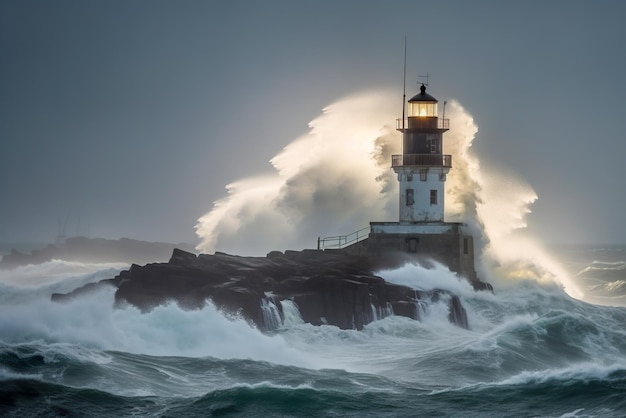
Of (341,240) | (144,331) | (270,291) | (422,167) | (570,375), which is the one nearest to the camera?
(570,375)

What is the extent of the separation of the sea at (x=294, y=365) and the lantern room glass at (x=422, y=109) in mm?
7697

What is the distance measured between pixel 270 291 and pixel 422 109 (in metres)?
10.8

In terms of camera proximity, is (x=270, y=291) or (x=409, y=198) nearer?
(x=270, y=291)

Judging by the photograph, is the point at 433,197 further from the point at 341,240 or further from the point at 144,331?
the point at 144,331

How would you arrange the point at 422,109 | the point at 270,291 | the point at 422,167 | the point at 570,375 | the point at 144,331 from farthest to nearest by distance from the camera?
1. the point at 422,109
2. the point at 422,167
3. the point at 270,291
4. the point at 144,331
5. the point at 570,375

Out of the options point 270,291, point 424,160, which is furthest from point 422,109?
point 270,291

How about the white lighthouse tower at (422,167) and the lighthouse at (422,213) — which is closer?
the lighthouse at (422,213)

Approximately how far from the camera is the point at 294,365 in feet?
94.1

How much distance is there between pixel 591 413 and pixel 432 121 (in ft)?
70.2

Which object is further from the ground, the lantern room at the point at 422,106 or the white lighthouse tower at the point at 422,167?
the lantern room at the point at 422,106

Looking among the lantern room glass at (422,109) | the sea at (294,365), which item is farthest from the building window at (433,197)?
the sea at (294,365)

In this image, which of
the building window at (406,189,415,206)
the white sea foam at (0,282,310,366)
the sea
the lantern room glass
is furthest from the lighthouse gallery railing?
the white sea foam at (0,282,310,366)

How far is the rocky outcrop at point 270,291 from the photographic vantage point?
3422cm

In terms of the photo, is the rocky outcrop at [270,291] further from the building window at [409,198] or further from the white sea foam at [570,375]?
the white sea foam at [570,375]
